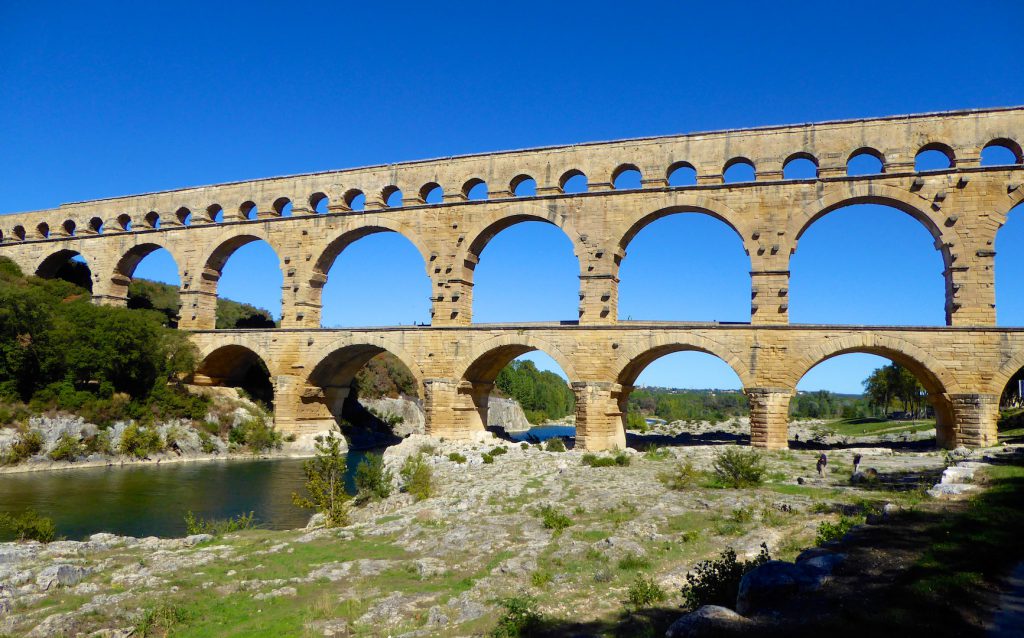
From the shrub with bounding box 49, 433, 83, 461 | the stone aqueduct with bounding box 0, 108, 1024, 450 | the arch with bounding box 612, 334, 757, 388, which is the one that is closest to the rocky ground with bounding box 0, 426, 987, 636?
the stone aqueduct with bounding box 0, 108, 1024, 450

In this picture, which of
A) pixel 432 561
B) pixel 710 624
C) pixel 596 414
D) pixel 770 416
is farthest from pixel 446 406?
pixel 710 624

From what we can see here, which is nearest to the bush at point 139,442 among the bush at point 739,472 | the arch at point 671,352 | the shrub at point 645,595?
the arch at point 671,352

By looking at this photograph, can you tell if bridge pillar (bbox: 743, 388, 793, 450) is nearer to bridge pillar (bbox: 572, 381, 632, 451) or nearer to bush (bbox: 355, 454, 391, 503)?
bridge pillar (bbox: 572, 381, 632, 451)

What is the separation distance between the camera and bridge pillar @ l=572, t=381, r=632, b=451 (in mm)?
22062

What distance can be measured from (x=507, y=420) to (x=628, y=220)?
45288mm

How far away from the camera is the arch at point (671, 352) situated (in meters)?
20.9

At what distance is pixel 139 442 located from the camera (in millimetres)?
24672

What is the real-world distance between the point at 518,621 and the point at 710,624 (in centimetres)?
240

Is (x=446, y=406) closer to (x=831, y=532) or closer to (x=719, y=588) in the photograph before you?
(x=831, y=532)

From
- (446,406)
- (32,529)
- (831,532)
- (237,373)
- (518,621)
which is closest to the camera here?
(518,621)

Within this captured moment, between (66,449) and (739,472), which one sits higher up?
(739,472)

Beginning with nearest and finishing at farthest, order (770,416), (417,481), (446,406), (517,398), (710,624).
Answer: (710,624) < (417,481) < (770,416) < (446,406) < (517,398)

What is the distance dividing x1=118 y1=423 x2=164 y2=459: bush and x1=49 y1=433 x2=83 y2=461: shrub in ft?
4.61

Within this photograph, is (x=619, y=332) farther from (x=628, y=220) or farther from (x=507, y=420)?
(x=507, y=420)
